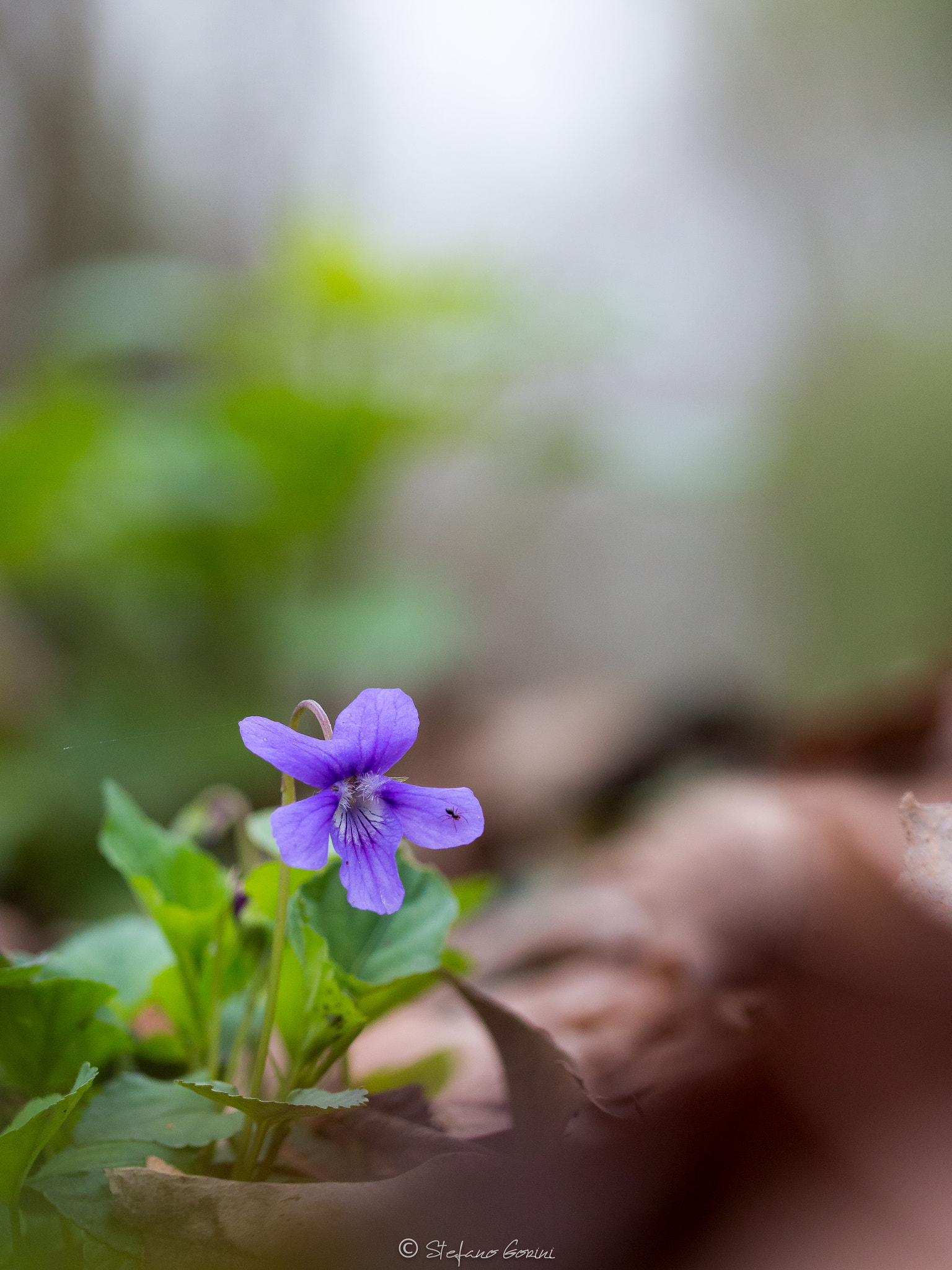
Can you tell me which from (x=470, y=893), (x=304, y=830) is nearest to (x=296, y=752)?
(x=304, y=830)

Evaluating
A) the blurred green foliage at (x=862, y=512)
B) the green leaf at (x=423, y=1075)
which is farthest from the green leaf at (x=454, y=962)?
the blurred green foliage at (x=862, y=512)

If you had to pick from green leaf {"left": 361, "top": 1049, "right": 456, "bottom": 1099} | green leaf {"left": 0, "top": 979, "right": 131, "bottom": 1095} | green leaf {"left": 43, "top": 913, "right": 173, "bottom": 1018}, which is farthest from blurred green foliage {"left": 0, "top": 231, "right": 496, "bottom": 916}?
green leaf {"left": 0, "top": 979, "right": 131, "bottom": 1095}

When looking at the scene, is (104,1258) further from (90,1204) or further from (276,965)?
(276,965)

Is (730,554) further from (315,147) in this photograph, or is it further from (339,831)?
(339,831)

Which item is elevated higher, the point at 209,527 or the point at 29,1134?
the point at 29,1134

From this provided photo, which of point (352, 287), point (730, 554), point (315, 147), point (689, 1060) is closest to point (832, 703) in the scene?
point (730, 554)

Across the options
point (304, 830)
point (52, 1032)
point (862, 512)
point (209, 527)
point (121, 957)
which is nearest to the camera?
point (304, 830)

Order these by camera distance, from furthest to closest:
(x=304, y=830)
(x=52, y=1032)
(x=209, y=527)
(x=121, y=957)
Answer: (x=209, y=527), (x=121, y=957), (x=52, y=1032), (x=304, y=830)
